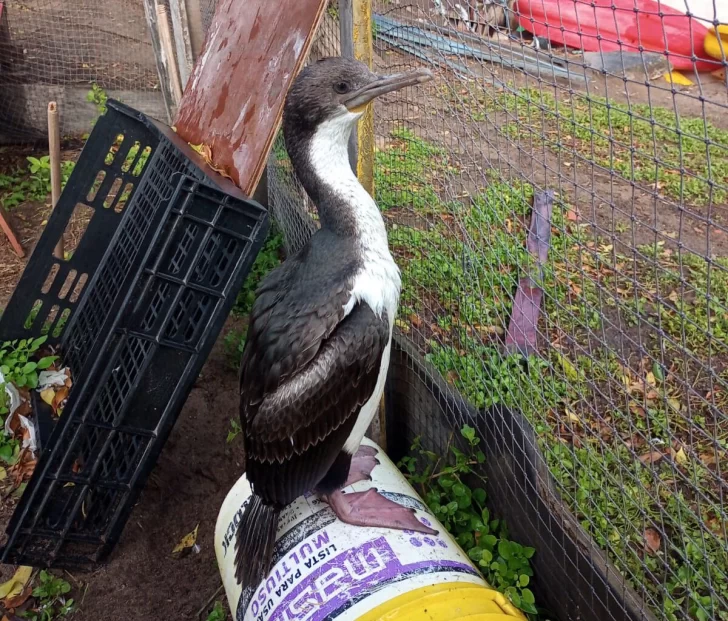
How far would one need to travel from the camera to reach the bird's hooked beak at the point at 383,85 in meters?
1.91

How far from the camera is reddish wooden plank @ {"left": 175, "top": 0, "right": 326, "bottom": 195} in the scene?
248cm

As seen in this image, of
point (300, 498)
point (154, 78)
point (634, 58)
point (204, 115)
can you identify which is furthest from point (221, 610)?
point (634, 58)

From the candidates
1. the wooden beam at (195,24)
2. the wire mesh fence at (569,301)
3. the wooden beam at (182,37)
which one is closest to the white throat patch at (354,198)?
the wire mesh fence at (569,301)

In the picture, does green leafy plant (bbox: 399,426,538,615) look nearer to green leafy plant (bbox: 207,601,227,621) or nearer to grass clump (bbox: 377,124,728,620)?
grass clump (bbox: 377,124,728,620)

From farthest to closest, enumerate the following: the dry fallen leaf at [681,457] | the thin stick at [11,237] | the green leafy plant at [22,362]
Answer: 1. the thin stick at [11,237]
2. the green leafy plant at [22,362]
3. the dry fallen leaf at [681,457]

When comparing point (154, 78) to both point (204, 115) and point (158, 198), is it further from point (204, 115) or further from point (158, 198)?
point (158, 198)

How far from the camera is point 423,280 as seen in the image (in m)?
2.97

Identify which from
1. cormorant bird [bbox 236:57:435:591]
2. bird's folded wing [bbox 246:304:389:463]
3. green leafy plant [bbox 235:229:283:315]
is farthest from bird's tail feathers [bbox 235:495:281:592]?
green leafy plant [bbox 235:229:283:315]

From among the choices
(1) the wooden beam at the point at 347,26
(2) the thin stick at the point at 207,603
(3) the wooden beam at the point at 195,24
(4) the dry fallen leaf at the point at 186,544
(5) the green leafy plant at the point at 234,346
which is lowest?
(4) the dry fallen leaf at the point at 186,544

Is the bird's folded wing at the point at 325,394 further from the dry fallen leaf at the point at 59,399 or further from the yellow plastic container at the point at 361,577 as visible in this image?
the dry fallen leaf at the point at 59,399

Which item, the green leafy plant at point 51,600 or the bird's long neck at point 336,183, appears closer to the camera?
the bird's long neck at point 336,183

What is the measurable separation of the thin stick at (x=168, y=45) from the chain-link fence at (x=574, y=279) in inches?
15.9

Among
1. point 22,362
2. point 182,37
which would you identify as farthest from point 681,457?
point 182,37

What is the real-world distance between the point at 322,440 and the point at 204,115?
1.84 metres
